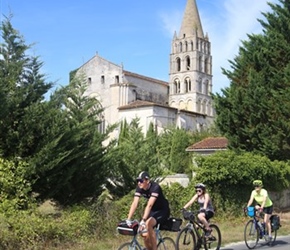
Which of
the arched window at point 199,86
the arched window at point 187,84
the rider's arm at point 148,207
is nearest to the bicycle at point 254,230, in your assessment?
the rider's arm at point 148,207

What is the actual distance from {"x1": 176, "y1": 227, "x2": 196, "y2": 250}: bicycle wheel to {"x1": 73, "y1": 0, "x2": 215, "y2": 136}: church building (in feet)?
181

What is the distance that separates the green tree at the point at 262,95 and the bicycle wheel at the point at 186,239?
15439 mm

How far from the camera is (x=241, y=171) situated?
20812 millimetres

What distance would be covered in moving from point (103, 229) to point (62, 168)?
13.1ft

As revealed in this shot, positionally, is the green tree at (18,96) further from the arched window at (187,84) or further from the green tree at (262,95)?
the arched window at (187,84)

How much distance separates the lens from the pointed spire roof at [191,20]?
336 ft

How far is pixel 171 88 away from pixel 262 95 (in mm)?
74831

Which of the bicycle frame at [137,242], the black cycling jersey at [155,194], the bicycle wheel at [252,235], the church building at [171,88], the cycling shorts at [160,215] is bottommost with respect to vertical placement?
the bicycle wheel at [252,235]

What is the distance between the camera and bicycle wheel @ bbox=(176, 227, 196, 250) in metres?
10.8

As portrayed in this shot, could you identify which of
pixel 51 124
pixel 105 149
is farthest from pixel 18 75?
pixel 105 149

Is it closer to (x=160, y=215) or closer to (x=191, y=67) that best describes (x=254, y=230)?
(x=160, y=215)

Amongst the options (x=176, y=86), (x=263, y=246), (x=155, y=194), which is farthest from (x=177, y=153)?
(x=176, y=86)

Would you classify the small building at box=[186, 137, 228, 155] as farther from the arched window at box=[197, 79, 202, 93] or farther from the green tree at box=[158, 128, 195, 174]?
the arched window at box=[197, 79, 202, 93]

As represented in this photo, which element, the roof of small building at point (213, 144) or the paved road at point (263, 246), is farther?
the roof of small building at point (213, 144)
